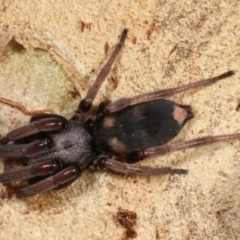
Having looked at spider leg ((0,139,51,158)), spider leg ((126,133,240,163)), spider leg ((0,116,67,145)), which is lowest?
spider leg ((0,139,51,158))

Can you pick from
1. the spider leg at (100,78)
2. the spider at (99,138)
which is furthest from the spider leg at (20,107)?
the spider leg at (100,78)

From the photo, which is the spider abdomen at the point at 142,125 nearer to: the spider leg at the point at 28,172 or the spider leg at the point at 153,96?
the spider leg at the point at 153,96

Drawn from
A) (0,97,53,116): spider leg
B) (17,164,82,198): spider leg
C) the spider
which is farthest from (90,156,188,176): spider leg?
(0,97,53,116): spider leg

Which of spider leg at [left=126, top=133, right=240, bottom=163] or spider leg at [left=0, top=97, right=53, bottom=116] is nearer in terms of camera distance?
spider leg at [left=126, top=133, right=240, bottom=163]

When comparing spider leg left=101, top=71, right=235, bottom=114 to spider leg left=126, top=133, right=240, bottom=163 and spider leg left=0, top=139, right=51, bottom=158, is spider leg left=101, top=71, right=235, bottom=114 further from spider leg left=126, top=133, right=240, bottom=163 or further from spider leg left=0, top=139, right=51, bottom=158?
spider leg left=0, top=139, right=51, bottom=158

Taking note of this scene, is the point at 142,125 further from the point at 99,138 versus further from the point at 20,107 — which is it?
the point at 20,107

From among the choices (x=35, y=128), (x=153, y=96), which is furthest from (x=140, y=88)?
(x=35, y=128)

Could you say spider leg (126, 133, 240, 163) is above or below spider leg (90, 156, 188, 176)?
above

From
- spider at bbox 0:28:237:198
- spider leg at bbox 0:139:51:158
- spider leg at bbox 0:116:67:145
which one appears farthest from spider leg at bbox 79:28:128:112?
spider leg at bbox 0:139:51:158

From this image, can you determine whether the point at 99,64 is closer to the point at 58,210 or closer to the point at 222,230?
the point at 58,210

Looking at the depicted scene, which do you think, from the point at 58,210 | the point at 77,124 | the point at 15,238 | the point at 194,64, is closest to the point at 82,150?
the point at 77,124
